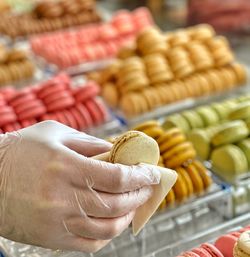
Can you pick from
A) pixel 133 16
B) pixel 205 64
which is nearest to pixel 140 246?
pixel 205 64

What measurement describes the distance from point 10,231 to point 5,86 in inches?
62.0

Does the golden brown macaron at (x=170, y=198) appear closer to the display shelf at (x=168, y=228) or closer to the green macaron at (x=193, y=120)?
the display shelf at (x=168, y=228)

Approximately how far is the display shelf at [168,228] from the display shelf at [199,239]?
0.55 feet

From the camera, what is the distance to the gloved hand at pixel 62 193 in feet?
3.72

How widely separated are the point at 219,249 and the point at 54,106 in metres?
1.05

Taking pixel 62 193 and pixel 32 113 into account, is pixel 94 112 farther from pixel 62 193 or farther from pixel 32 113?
pixel 62 193

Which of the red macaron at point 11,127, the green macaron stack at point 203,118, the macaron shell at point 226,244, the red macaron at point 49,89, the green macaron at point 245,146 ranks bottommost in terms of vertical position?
the green macaron at point 245,146

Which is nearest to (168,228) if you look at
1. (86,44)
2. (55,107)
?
(55,107)

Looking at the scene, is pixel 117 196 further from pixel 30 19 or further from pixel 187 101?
pixel 30 19

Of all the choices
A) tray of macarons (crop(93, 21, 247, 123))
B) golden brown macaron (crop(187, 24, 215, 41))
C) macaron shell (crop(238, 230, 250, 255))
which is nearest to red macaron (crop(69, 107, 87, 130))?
tray of macarons (crop(93, 21, 247, 123))

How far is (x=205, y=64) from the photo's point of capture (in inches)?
98.6

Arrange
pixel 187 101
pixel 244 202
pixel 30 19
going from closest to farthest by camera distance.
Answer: pixel 244 202, pixel 187 101, pixel 30 19

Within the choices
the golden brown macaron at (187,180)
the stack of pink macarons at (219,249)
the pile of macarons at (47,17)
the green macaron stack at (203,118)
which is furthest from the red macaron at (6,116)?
the pile of macarons at (47,17)

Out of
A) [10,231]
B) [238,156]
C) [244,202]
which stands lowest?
[244,202]
